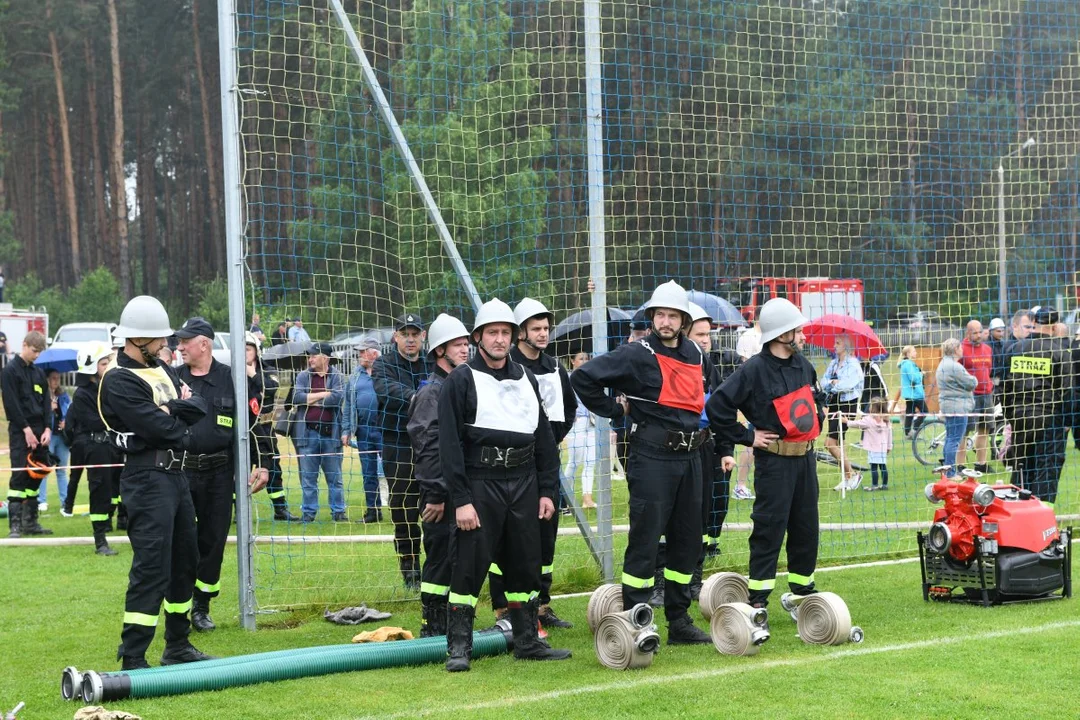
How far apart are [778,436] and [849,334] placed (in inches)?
247

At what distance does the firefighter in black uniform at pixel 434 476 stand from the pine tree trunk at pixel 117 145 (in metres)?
38.1

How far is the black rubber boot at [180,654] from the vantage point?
689cm

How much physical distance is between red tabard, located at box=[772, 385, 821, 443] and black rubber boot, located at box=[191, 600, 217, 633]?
4006 millimetres

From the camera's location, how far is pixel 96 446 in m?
11.7

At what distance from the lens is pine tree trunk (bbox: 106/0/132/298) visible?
4259cm

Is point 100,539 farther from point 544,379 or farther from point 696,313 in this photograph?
point 696,313

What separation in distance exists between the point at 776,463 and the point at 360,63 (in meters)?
3.93

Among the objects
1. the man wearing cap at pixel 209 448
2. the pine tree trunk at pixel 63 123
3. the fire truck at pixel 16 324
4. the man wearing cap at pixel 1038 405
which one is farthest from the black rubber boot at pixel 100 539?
the pine tree trunk at pixel 63 123

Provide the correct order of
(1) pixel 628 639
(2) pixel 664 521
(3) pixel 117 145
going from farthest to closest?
1. (3) pixel 117 145
2. (2) pixel 664 521
3. (1) pixel 628 639

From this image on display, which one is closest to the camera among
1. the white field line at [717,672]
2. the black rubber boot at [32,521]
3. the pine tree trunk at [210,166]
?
the white field line at [717,672]

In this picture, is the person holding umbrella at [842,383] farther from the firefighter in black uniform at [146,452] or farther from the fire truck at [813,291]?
the firefighter in black uniform at [146,452]

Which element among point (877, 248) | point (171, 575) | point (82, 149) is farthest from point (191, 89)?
point (171, 575)

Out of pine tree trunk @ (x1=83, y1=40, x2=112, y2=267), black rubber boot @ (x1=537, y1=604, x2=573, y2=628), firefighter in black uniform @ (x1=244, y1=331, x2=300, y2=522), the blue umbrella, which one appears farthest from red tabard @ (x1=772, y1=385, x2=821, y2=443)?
pine tree trunk @ (x1=83, y1=40, x2=112, y2=267)

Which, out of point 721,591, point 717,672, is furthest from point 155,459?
point 721,591
